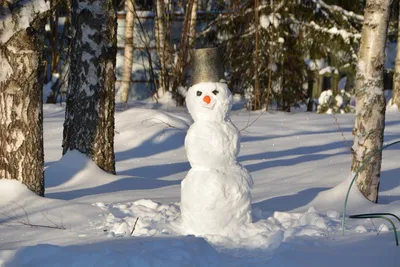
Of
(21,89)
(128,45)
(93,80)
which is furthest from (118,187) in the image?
(128,45)

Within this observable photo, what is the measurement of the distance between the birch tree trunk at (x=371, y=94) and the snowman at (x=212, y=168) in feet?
5.51

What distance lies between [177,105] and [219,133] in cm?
1112

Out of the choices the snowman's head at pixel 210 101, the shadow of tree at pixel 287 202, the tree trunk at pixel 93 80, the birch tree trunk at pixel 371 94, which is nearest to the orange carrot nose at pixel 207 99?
the snowman's head at pixel 210 101

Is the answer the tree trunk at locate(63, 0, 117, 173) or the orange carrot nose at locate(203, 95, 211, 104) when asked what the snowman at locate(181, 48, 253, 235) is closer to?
the orange carrot nose at locate(203, 95, 211, 104)

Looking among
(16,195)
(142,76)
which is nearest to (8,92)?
(16,195)

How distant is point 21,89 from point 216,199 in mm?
2208

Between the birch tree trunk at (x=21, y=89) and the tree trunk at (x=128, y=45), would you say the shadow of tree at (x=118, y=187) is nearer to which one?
the birch tree trunk at (x=21, y=89)

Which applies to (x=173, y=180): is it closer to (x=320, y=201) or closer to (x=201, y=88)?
(x=320, y=201)

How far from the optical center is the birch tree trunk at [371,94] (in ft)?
22.5

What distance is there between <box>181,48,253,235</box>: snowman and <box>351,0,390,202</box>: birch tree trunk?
1.68 meters

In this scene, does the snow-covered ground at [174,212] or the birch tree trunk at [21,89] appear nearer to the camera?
the snow-covered ground at [174,212]

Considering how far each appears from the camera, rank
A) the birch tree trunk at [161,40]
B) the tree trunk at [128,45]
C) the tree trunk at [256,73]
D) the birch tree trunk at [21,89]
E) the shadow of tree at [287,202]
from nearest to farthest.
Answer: the birch tree trunk at [21,89] → the shadow of tree at [287,202] → the tree trunk at [256,73] → the birch tree trunk at [161,40] → the tree trunk at [128,45]

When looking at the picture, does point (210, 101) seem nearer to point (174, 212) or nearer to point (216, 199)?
point (216, 199)

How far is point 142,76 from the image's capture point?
73.3 ft
